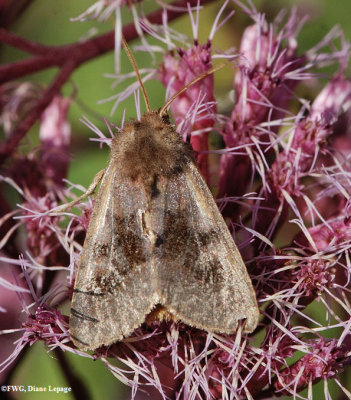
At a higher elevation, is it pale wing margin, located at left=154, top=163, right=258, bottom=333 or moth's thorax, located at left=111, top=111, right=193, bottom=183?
moth's thorax, located at left=111, top=111, right=193, bottom=183

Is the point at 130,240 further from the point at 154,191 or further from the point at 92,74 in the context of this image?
the point at 92,74

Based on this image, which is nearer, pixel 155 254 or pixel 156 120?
pixel 155 254

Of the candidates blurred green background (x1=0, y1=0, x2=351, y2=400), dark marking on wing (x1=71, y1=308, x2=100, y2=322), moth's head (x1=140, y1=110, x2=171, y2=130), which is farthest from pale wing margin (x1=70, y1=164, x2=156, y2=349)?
blurred green background (x1=0, y1=0, x2=351, y2=400)

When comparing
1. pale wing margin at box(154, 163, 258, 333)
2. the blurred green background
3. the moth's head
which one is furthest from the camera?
the blurred green background

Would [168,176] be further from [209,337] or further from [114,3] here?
[114,3]

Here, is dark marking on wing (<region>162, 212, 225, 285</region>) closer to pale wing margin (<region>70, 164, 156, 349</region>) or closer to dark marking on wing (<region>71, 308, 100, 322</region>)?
pale wing margin (<region>70, 164, 156, 349</region>)

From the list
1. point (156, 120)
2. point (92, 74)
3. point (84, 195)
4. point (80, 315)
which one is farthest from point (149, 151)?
Result: point (92, 74)

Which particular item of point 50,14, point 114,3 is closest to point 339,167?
point 114,3
